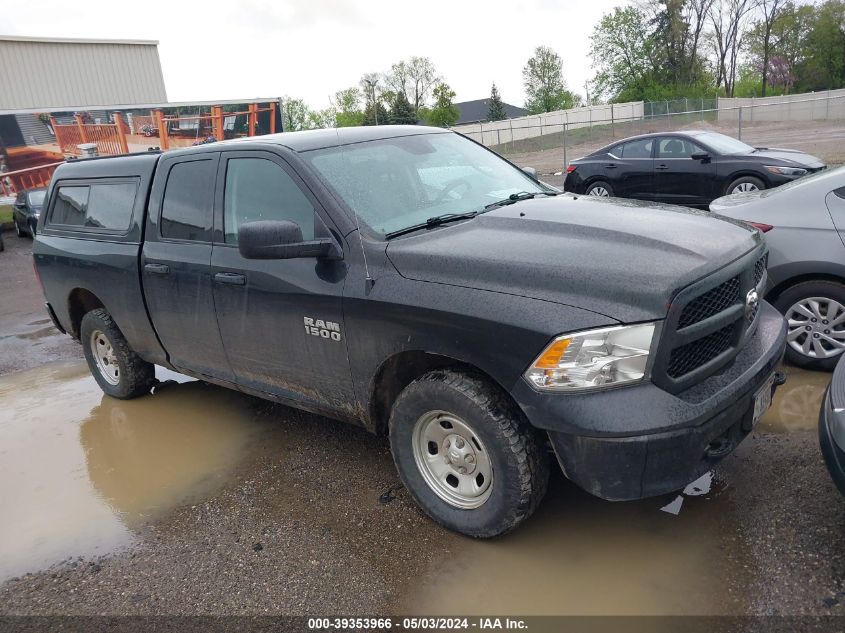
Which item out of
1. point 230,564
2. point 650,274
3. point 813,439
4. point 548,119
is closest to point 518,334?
point 650,274

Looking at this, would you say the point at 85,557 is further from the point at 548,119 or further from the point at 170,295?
the point at 548,119

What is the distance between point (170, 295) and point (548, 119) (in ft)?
171

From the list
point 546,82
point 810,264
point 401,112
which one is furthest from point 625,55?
point 810,264

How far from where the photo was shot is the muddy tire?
5258 mm

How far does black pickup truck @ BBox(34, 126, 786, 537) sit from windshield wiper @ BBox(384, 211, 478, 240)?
0.02 m

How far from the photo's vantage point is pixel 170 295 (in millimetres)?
4383

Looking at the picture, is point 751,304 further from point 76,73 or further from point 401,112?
point 401,112

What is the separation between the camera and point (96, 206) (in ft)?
16.6

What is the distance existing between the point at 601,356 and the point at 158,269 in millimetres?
3102

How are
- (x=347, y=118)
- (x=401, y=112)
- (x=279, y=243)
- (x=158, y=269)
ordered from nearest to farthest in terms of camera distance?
(x=279, y=243) → (x=158, y=269) → (x=401, y=112) → (x=347, y=118)

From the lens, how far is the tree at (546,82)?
3233 inches

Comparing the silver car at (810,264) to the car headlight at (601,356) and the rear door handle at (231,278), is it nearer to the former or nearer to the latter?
the car headlight at (601,356)

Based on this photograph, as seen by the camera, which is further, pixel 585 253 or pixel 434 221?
pixel 434 221

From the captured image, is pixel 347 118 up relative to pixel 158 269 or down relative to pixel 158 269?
up
